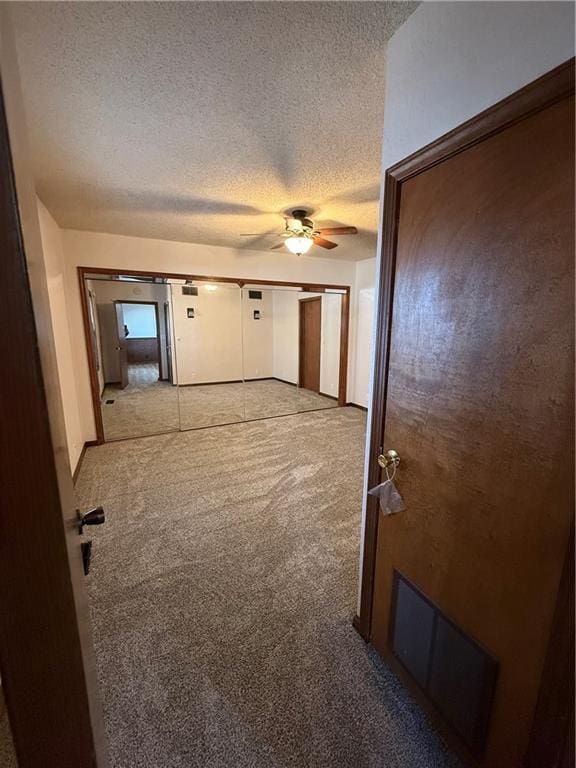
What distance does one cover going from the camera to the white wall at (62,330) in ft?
9.09

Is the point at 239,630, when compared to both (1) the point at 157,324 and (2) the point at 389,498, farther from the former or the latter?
(1) the point at 157,324

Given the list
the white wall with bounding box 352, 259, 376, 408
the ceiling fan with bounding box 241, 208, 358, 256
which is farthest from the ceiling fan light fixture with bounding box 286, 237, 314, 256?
the white wall with bounding box 352, 259, 376, 408

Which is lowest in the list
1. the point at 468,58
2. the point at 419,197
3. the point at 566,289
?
the point at 566,289

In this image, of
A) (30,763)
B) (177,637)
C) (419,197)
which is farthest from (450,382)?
(177,637)

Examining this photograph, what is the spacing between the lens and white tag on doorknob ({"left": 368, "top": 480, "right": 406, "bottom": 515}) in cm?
121

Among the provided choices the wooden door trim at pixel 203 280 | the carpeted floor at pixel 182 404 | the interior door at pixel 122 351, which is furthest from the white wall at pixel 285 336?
the interior door at pixel 122 351

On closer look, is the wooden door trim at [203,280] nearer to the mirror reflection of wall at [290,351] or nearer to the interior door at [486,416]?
the mirror reflection of wall at [290,351]

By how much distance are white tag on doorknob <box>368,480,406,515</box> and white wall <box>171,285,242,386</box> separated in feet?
12.7

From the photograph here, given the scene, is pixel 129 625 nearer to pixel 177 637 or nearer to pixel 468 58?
pixel 177 637

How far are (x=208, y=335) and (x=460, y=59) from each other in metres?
4.39

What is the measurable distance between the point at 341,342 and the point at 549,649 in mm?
4764

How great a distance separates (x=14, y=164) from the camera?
44 centimetres

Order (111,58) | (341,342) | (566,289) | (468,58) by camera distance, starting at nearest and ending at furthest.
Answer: (566,289), (468,58), (111,58), (341,342)

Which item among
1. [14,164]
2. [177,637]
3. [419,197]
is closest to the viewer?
[14,164]
